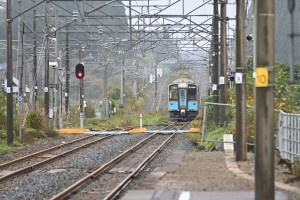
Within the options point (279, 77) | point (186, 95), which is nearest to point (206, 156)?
point (279, 77)

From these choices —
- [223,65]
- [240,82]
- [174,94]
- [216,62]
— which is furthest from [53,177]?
[174,94]

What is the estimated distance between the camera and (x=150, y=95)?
320 ft

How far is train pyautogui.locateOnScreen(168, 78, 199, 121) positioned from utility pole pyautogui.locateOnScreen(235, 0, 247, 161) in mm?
37147

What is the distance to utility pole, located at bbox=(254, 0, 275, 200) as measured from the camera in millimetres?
8086

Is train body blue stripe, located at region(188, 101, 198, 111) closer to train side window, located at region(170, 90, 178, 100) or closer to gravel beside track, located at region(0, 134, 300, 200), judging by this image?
train side window, located at region(170, 90, 178, 100)

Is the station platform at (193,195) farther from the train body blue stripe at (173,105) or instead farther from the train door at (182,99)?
the train body blue stripe at (173,105)

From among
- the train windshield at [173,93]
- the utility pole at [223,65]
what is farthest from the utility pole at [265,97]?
the train windshield at [173,93]

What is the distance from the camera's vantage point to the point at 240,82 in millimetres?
16062

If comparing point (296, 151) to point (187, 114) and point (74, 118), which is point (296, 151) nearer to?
point (74, 118)

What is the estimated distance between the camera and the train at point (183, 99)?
5347 cm

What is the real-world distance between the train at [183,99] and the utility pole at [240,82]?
3715 cm

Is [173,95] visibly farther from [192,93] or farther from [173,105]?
[192,93]

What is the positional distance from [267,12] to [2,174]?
395 inches

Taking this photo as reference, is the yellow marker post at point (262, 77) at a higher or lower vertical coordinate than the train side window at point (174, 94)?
higher
